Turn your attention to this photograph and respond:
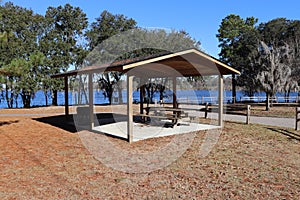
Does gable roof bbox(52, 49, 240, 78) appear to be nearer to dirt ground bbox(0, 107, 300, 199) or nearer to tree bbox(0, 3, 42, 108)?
dirt ground bbox(0, 107, 300, 199)

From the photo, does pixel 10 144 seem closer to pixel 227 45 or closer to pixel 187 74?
pixel 187 74

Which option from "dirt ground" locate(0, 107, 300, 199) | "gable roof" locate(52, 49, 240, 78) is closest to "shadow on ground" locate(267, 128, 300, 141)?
"dirt ground" locate(0, 107, 300, 199)

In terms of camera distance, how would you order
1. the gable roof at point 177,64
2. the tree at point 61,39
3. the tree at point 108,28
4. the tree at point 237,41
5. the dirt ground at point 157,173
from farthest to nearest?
the tree at point 108,28 → the tree at point 237,41 → the tree at point 61,39 → the gable roof at point 177,64 → the dirt ground at point 157,173

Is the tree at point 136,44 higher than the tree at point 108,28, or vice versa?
→ the tree at point 108,28

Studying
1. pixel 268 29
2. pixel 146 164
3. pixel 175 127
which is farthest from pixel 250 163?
pixel 268 29

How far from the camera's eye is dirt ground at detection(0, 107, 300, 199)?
146 inches

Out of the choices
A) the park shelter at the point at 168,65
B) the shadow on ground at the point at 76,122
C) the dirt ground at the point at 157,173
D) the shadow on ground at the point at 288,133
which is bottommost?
the dirt ground at the point at 157,173

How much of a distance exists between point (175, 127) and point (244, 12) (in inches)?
953

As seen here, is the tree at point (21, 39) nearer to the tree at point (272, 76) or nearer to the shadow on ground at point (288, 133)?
the tree at point (272, 76)

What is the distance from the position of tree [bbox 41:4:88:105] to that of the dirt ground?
16949mm

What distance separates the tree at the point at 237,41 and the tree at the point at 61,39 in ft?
51.4

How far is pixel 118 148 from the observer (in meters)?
6.48

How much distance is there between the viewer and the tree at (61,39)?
891 inches

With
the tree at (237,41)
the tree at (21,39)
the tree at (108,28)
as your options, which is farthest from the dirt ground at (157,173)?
the tree at (108,28)
